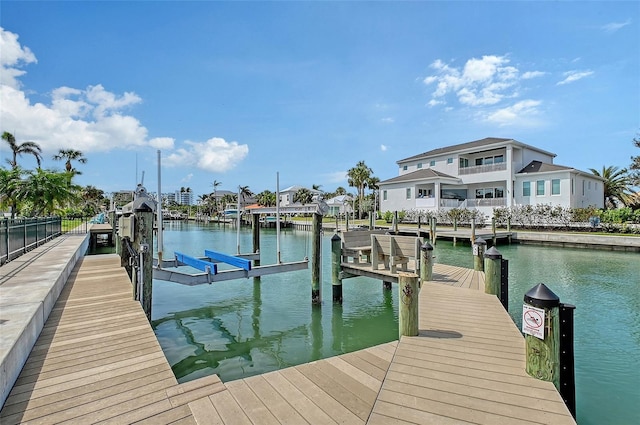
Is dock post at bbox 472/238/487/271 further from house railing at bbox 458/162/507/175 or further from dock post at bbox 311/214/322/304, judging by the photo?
house railing at bbox 458/162/507/175

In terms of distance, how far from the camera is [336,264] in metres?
9.95

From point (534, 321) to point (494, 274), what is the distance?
154 inches

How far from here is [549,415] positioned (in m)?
3.02

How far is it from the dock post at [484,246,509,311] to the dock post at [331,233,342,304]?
3959 millimetres

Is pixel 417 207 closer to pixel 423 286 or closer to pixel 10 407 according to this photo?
pixel 423 286

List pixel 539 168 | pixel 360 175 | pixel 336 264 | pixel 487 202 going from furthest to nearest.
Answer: pixel 360 175 → pixel 487 202 → pixel 539 168 → pixel 336 264

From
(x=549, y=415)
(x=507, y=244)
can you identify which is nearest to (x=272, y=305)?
(x=549, y=415)

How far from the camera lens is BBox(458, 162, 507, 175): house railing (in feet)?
117

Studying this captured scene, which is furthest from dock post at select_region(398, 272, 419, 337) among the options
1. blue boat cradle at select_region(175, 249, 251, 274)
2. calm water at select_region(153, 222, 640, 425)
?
blue boat cradle at select_region(175, 249, 251, 274)

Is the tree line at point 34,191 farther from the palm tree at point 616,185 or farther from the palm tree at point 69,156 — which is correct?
the palm tree at point 616,185

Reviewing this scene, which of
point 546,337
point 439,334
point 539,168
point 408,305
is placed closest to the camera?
point 546,337

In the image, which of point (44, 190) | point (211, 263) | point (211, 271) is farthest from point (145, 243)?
point (44, 190)

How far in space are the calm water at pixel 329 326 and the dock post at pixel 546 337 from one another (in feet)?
5.98

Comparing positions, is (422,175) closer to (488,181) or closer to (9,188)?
(488,181)
